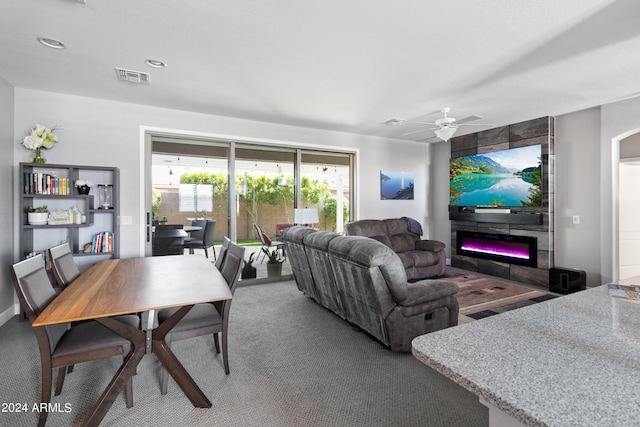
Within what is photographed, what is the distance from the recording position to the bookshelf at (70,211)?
360 centimetres

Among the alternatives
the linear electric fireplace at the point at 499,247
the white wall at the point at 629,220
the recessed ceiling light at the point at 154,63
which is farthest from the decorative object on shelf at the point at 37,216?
the white wall at the point at 629,220

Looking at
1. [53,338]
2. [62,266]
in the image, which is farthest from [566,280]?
[62,266]

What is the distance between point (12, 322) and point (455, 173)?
711 centimetres

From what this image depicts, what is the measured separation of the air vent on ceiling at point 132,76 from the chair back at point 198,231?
2.10 m

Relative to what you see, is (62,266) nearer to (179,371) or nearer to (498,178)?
(179,371)

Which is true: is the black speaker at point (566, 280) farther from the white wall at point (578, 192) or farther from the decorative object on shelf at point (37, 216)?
the decorative object on shelf at point (37, 216)

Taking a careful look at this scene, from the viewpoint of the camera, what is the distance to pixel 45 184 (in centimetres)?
363

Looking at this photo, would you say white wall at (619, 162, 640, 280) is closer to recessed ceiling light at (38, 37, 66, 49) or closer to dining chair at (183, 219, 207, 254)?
dining chair at (183, 219, 207, 254)

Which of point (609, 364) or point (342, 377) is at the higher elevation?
point (609, 364)

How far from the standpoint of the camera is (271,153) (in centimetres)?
543

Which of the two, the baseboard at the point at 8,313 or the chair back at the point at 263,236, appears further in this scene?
the chair back at the point at 263,236

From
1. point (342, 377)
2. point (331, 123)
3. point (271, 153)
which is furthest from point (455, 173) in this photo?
point (342, 377)

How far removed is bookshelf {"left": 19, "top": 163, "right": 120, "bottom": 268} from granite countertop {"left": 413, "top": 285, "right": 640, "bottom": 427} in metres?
4.29

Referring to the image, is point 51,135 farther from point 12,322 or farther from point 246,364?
point 246,364
